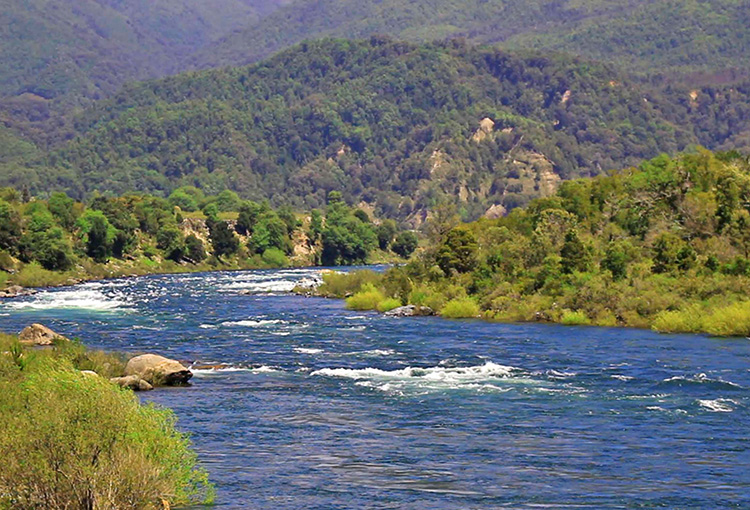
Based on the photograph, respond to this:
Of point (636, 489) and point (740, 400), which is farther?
point (740, 400)

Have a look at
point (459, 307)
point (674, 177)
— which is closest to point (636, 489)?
point (459, 307)

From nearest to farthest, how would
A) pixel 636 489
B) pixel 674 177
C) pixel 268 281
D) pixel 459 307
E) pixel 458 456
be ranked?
pixel 636 489
pixel 458 456
pixel 459 307
pixel 674 177
pixel 268 281

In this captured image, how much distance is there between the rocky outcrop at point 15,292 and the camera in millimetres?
133675

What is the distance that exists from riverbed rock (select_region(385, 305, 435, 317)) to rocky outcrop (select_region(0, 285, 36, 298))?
54.2 m

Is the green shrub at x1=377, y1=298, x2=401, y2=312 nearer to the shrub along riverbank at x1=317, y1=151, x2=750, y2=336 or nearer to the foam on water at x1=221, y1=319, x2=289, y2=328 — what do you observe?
the shrub along riverbank at x1=317, y1=151, x2=750, y2=336

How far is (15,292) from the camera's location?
455 ft

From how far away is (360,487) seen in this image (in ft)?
120

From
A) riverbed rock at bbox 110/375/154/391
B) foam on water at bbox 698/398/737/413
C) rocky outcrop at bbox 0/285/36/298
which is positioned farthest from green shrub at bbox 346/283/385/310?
foam on water at bbox 698/398/737/413

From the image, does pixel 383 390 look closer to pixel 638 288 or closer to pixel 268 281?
pixel 638 288

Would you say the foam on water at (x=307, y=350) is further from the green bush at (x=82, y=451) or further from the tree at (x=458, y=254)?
the green bush at (x=82, y=451)

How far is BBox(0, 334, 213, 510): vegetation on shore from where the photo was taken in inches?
1076

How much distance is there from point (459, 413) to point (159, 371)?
17066 mm

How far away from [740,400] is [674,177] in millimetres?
66942

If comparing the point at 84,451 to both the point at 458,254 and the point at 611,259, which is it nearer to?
the point at 611,259
